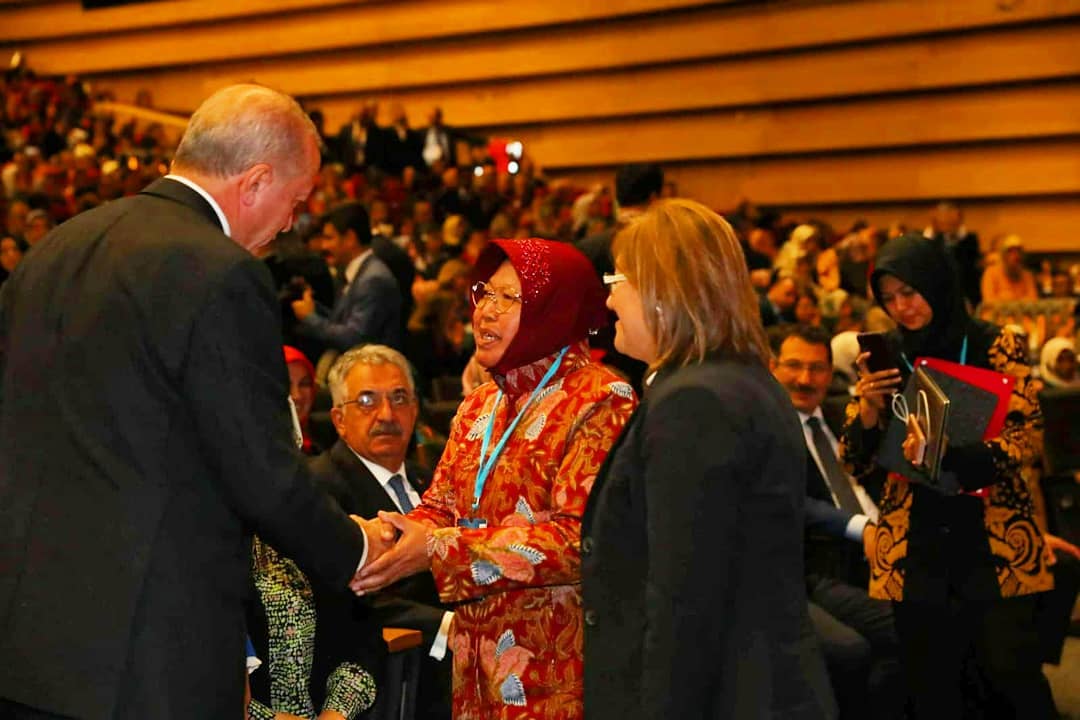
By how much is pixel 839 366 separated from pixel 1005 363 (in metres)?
3.12

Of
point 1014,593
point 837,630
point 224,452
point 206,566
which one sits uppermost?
Answer: point 224,452

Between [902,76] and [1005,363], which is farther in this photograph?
[902,76]

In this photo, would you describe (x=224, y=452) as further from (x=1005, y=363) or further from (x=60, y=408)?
(x=1005, y=363)

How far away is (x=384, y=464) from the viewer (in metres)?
3.98

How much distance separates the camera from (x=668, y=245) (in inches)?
94.1

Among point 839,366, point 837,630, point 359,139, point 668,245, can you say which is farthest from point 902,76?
point 668,245

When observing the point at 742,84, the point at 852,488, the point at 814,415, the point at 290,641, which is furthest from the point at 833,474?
the point at 742,84

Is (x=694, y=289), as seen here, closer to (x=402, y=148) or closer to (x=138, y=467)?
(x=138, y=467)

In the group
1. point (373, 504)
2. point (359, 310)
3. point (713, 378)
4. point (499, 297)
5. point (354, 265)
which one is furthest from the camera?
point (354, 265)

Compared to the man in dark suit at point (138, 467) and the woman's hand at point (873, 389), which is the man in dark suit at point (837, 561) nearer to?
the woman's hand at point (873, 389)

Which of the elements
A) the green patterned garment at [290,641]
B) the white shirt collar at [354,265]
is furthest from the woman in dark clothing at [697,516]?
the white shirt collar at [354,265]

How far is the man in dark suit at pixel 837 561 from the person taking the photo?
175 inches

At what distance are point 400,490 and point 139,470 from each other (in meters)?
1.86

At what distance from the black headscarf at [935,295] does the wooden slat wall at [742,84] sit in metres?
Result: 10.1
